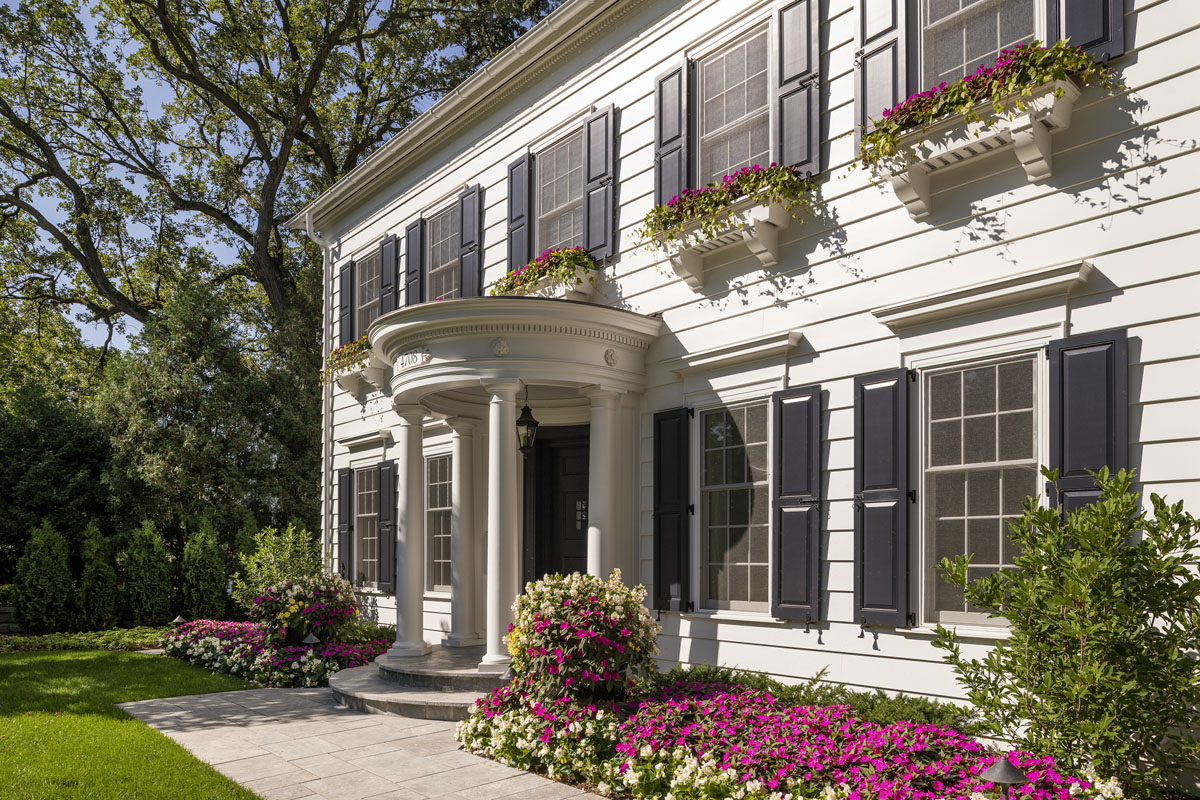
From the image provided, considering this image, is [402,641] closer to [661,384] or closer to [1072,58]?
[661,384]

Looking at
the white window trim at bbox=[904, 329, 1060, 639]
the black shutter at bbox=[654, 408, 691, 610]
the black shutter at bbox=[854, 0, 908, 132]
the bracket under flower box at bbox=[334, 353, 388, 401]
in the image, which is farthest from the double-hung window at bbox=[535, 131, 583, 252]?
the white window trim at bbox=[904, 329, 1060, 639]

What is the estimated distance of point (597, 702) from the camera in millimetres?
6562

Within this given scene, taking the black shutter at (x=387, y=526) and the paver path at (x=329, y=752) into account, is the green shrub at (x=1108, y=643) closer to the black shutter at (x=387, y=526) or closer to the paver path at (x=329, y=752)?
the paver path at (x=329, y=752)

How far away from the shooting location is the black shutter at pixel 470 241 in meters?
11.0

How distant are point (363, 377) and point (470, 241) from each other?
10.4 feet

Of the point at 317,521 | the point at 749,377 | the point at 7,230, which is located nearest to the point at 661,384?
the point at 749,377

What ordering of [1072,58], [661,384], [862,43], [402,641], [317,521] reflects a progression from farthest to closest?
[317,521]
[402,641]
[661,384]
[862,43]
[1072,58]

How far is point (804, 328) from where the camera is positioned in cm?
698

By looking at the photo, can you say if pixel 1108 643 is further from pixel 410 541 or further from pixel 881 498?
pixel 410 541

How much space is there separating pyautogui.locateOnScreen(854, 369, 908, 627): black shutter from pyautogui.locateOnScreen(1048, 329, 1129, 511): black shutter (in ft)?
3.50

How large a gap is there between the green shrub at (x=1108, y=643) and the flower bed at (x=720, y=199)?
3310 millimetres

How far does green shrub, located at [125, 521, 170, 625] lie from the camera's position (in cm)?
1583

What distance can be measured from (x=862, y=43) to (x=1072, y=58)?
1.74 metres

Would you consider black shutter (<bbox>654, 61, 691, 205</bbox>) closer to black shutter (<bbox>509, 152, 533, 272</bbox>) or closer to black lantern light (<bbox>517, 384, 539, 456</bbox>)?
black shutter (<bbox>509, 152, 533, 272</bbox>)
